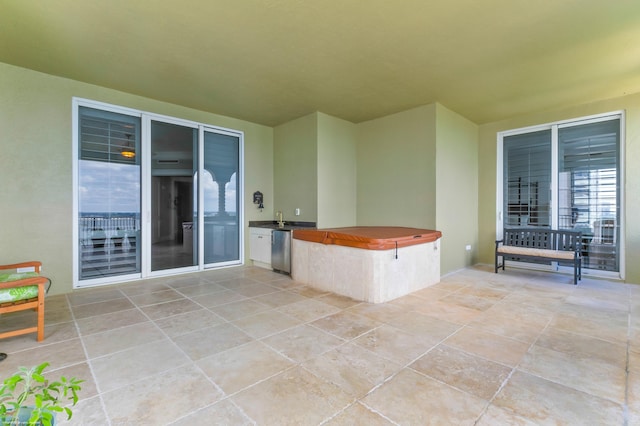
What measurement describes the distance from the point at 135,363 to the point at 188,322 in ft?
2.61

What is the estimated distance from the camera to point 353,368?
7.03 ft

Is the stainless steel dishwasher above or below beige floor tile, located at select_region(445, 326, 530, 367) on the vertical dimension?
above

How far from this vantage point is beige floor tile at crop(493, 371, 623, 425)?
1622mm

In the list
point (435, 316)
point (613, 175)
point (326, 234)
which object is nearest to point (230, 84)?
point (326, 234)

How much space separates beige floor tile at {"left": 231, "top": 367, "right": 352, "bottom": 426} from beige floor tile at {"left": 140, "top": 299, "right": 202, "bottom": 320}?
1.81 metres

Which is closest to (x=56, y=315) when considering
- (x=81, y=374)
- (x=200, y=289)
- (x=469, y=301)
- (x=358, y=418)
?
(x=200, y=289)

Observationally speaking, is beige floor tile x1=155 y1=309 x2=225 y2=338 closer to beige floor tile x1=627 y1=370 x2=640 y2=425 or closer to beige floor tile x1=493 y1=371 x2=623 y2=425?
beige floor tile x1=493 y1=371 x2=623 y2=425

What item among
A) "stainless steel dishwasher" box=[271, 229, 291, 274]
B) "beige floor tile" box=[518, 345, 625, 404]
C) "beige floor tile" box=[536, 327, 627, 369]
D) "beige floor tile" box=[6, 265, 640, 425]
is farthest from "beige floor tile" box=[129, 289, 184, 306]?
"beige floor tile" box=[536, 327, 627, 369]

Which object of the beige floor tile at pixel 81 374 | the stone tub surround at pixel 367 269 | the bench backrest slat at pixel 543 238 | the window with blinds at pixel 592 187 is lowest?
the beige floor tile at pixel 81 374

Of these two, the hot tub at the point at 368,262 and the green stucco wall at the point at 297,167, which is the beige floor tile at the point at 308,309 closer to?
the hot tub at the point at 368,262

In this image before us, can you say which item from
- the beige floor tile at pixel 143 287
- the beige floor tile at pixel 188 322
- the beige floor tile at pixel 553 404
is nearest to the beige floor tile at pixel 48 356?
the beige floor tile at pixel 188 322

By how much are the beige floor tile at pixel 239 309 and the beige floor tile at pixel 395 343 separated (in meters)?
1.31

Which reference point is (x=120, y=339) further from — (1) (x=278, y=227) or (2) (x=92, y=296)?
(1) (x=278, y=227)

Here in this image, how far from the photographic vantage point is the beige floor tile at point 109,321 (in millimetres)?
2842
